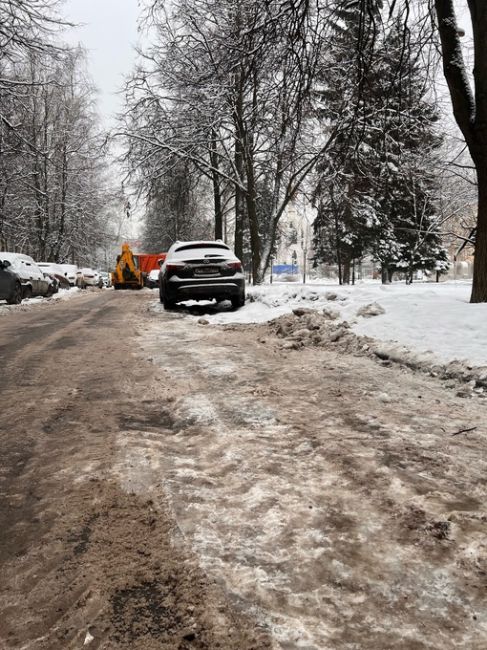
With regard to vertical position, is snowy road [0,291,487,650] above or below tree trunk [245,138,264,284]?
below

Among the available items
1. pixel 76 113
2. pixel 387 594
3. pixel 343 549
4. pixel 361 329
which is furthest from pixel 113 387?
pixel 76 113

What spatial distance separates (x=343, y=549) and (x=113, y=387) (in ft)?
9.95

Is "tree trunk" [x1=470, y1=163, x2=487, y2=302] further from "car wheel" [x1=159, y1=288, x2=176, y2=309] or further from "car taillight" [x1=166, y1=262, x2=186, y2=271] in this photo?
"car wheel" [x1=159, y1=288, x2=176, y2=309]

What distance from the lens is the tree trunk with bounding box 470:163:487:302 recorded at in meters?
7.34

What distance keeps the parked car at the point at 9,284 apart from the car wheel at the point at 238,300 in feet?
26.6

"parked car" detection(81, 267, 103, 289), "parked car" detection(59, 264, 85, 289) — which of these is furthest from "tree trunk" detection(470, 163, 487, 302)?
"parked car" detection(81, 267, 103, 289)

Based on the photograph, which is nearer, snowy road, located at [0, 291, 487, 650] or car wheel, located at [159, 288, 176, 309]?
snowy road, located at [0, 291, 487, 650]

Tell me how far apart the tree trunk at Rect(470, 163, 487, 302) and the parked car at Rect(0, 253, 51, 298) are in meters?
14.1

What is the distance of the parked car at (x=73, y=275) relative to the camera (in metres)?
30.4

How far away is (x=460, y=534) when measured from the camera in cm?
200

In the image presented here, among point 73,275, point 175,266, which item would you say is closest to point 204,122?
point 175,266

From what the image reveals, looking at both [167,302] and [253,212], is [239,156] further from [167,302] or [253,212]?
[167,302]

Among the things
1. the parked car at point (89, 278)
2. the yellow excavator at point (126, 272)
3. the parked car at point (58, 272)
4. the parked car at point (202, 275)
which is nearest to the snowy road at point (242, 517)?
the parked car at point (202, 275)

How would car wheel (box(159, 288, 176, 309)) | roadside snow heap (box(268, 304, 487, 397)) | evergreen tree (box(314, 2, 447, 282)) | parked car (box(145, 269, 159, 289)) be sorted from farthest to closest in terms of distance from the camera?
parked car (box(145, 269, 159, 289)), car wheel (box(159, 288, 176, 309)), evergreen tree (box(314, 2, 447, 282)), roadside snow heap (box(268, 304, 487, 397))
